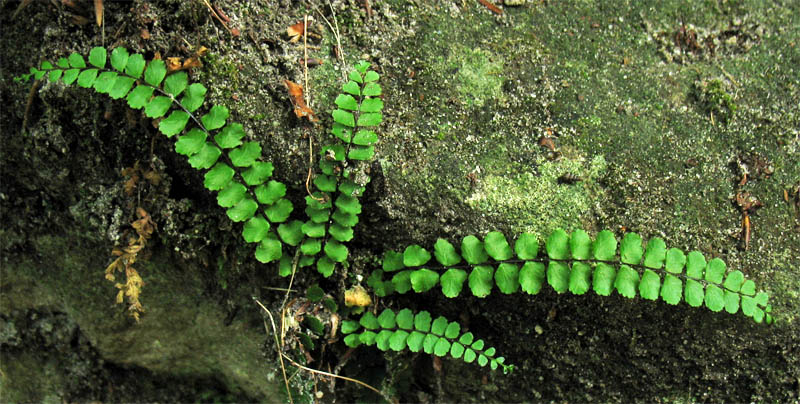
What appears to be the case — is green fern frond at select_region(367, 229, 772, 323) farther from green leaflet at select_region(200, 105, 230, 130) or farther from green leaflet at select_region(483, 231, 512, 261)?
green leaflet at select_region(200, 105, 230, 130)

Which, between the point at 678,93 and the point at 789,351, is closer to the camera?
the point at 789,351

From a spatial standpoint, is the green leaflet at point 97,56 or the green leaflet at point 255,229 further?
the green leaflet at point 255,229

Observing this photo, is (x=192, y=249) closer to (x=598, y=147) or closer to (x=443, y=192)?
(x=443, y=192)

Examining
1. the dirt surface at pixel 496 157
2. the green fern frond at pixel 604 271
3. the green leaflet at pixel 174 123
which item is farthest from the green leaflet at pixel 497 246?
the green leaflet at pixel 174 123

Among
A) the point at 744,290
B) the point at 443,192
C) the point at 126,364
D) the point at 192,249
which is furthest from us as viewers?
the point at 126,364

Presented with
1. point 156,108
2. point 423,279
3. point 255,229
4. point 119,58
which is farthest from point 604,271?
point 119,58

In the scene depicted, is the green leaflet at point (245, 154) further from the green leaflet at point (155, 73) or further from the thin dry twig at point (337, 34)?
the thin dry twig at point (337, 34)

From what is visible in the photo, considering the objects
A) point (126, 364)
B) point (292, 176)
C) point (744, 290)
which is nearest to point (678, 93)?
point (744, 290)
